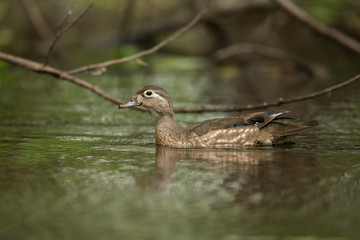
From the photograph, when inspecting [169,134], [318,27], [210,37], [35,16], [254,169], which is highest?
[210,37]

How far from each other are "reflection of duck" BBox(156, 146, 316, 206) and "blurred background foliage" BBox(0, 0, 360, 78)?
7674mm

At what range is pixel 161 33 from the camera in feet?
72.6

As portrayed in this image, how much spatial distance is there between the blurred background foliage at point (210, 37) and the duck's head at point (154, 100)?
6.17m

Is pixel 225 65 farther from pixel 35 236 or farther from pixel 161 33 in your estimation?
pixel 35 236

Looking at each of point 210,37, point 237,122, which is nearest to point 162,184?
point 237,122

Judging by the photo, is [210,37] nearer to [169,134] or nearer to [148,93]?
[148,93]

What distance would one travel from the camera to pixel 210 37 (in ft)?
74.7

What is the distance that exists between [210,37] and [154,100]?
44.3 feet

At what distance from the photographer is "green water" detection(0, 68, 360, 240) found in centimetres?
525

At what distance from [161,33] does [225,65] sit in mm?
2510

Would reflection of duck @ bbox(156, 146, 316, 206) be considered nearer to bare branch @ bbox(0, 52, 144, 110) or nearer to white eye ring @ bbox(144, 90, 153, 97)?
white eye ring @ bbox(144, 90, 153, 97)

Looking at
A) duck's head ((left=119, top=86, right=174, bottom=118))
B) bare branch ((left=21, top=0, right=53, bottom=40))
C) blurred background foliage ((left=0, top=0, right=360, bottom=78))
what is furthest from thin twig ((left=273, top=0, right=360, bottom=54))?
bare branch ((left=21, top=0, right=53, bottom=40))

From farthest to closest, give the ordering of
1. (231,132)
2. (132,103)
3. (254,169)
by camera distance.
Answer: (132,103) < (231,132) < (254,169)

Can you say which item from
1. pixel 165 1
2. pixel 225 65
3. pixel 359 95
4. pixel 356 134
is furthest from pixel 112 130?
pixel 165 1
